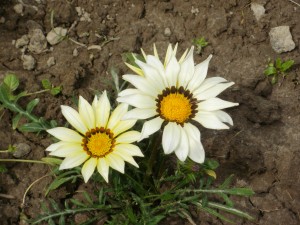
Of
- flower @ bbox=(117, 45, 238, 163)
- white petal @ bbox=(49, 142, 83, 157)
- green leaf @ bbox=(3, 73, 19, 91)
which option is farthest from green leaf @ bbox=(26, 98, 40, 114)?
flower @ bbox=(117, 45, 238, 163)

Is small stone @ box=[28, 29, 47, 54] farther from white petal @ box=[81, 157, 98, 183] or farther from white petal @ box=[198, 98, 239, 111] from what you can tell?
white petal @ box=[198, 98, 239, 111]

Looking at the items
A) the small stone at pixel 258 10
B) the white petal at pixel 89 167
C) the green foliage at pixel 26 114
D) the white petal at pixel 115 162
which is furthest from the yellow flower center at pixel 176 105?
the small stone at pixel 258 10

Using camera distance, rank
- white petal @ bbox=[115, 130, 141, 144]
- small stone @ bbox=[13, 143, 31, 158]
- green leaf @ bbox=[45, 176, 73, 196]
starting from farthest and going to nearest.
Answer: small stone @ bbox=[13, 143, 31, 158], green leaf @ bbox=[45, 176, 73, 196], white petal @ bbox=[115, 130, 141, 144]

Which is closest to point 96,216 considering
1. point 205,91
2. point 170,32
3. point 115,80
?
point 115,80

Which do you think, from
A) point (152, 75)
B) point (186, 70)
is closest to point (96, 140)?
point (152, 75)

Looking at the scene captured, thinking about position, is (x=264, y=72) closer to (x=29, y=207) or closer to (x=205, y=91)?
(x=205, y=91)

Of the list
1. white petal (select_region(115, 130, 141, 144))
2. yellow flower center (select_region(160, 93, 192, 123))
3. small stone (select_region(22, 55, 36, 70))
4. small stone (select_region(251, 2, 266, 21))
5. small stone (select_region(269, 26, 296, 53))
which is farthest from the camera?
small stone (select_region(251, 2, 266, 21))

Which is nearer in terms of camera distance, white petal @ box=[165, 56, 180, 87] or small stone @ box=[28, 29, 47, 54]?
white petal @ box=[165, 56, 180, 87]

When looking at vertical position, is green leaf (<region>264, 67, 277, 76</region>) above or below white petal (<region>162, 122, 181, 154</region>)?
above
